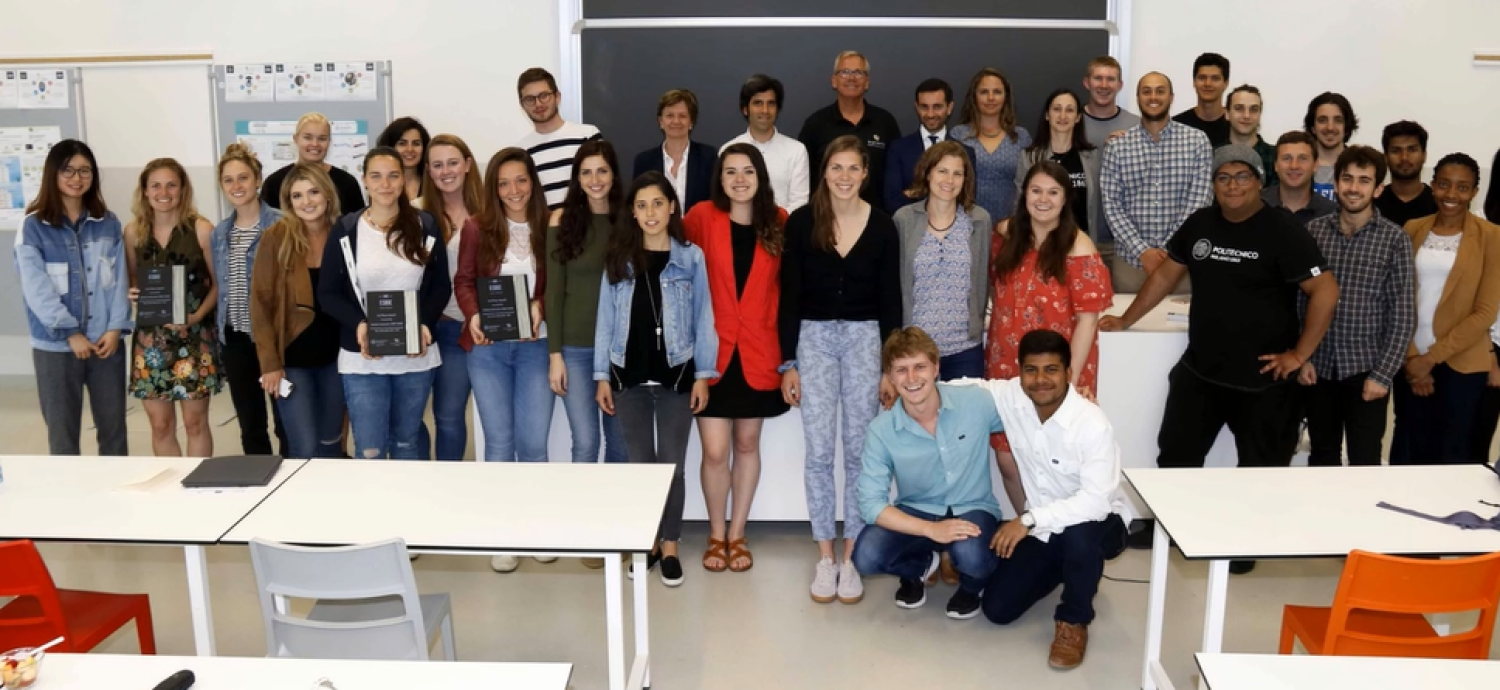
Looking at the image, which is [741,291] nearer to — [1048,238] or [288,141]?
[1048,238]

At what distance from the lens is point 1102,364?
4.37m

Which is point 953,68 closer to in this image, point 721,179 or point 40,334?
point 721,179

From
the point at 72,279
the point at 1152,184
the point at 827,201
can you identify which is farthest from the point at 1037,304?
the point at 72,279

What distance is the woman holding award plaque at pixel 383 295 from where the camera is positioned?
12.5 feet

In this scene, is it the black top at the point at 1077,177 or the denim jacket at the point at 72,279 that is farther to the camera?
the black top at the point at 1077,177

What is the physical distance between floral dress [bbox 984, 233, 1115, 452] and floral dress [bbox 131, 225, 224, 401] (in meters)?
2.96

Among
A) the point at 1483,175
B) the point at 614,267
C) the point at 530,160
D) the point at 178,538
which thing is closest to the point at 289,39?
the point at 530,160

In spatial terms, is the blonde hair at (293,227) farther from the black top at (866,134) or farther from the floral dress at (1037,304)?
the floral dress at (1037,304)

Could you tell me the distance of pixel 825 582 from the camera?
13.1ft

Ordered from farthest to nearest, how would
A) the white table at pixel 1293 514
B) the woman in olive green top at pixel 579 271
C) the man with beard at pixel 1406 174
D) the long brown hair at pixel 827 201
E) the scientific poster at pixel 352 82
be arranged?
the scientific poster at pixel 352 82 < the man with beard at pixel 1406 174 < the woman in olive green top at pixel 579 271 < the long brown hair at pixel 827 201 < the white table at pixel 1293 514

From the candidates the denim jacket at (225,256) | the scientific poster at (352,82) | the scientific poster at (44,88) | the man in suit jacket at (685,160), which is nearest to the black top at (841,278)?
the man in suit jacket at (685,160)

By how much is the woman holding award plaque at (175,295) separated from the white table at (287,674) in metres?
2.26

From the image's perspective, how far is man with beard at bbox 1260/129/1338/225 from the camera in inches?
166

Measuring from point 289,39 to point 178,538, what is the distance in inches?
176
